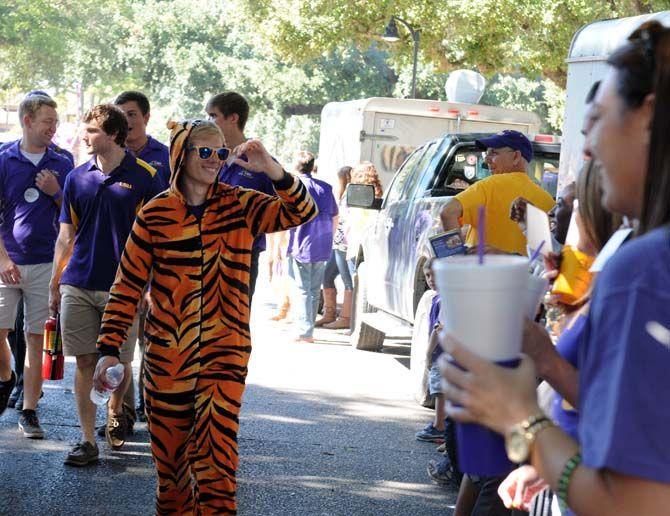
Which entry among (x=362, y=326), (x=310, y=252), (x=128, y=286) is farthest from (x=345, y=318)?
(x=128, y=286)

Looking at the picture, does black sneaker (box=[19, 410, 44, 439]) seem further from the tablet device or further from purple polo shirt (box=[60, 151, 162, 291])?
A: the tablet device

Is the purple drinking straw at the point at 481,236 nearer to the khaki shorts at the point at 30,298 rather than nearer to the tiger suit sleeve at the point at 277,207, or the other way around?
the tiger suit sleeve at the point at 277,207

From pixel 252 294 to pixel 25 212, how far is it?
2191 millimetres

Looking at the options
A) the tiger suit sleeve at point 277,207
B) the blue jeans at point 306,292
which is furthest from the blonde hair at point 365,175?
the tiger suit sleeve at point 277,207

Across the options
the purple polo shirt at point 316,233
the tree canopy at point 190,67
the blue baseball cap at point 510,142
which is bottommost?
the purple polo shirt at point 316,233

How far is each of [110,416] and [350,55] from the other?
127 feet

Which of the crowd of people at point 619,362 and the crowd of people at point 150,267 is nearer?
the crowd of people at point 619,362

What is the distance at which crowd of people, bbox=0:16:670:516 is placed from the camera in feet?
5.74

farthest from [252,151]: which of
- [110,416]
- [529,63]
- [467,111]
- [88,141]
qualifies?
[529,63]

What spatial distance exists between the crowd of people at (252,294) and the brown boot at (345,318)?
6.07m

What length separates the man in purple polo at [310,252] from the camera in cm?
1262

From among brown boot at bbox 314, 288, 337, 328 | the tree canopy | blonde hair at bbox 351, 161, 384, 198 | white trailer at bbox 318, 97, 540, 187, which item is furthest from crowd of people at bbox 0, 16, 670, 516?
the tree canopy

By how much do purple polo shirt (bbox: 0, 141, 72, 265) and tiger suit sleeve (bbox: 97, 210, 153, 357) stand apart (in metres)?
3.13

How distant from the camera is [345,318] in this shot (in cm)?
1466
